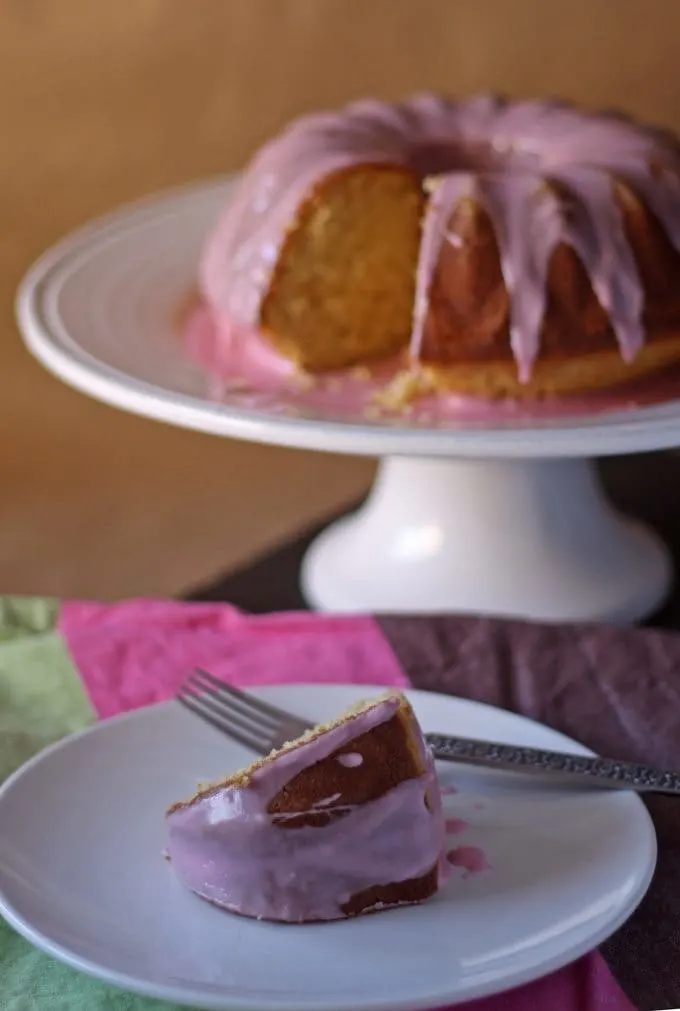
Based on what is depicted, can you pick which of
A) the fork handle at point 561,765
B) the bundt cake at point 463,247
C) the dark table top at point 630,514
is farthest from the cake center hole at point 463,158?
the fork handle at point 561,765

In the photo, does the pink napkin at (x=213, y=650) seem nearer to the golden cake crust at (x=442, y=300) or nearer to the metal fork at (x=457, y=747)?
the metal fork at (x=457, y=747)

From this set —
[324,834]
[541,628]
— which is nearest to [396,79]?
[541,628]

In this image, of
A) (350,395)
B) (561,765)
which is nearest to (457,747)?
(561,765)

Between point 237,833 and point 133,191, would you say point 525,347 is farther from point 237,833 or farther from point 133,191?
point 133,191

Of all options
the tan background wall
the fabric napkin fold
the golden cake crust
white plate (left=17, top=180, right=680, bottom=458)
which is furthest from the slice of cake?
the tan background wall

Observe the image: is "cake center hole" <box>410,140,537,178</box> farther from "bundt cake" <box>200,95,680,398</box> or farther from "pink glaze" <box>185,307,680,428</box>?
"pink glaze" <box>185,307,680,428</box>
